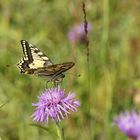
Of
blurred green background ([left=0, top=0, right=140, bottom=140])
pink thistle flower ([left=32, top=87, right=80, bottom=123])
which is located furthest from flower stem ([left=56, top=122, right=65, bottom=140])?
blurred green background ([left=0, top=0, right=140, bottom=140])

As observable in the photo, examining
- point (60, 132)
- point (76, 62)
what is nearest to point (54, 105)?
point (60, 132)

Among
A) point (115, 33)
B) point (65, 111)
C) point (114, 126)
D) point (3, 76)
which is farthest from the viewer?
point (115, 33)

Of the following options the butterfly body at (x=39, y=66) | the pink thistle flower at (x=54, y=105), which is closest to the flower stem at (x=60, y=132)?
the pink thistle flower at (x=54, y=105)

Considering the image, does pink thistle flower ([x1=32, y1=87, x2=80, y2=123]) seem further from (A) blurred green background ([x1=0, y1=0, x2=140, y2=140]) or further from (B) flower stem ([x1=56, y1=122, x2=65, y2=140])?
(A) blurred green background ([x1=0, y1=0, x2=140, y2=140])

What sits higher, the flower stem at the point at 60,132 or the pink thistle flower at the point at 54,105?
the pink thistle flower at the point at 54,105

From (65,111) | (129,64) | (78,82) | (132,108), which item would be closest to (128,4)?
(129,64)

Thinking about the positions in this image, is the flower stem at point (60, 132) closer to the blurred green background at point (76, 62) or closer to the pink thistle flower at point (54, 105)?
the pink thistle flower at point (54, 105)

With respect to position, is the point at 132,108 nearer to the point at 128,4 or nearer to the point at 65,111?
the point at 65,111
